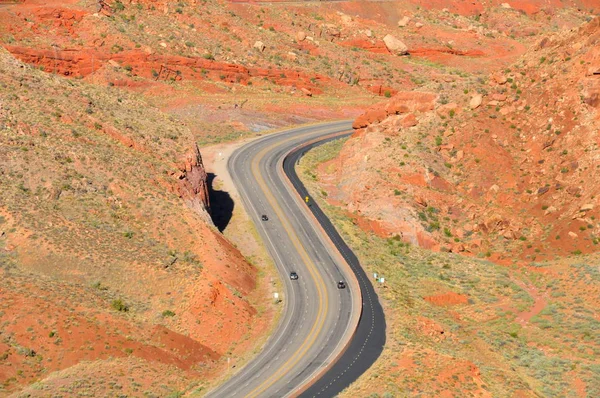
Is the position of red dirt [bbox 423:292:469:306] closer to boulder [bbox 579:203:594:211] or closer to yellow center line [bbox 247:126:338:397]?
yellow center line [bbox 247:126:338:397]

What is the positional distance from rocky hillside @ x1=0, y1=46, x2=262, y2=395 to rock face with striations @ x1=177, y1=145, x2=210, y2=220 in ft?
0.51

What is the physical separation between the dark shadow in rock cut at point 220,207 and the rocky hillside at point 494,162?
12389 mm

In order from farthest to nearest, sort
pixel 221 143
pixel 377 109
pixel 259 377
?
pixel 221 143
pixel 377 109
pixel 259 377

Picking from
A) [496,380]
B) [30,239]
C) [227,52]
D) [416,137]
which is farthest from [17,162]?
[227,52]

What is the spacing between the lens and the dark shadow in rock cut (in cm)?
7493

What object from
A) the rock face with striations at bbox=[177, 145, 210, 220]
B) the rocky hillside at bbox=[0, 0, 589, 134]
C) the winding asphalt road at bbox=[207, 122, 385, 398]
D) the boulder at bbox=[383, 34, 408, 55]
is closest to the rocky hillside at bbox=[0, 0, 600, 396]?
the rock face with striations at bbox=[177, 145, 210, 220]

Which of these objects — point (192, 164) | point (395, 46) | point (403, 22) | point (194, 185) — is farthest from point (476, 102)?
point (403, 22)

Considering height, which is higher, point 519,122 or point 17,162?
point 519,122

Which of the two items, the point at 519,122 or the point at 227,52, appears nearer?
the point at 519,122

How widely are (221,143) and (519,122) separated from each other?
126 feet

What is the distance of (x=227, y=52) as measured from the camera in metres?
126

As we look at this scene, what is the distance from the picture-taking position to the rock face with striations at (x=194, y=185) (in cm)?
6731

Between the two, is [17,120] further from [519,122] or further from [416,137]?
[519,122]

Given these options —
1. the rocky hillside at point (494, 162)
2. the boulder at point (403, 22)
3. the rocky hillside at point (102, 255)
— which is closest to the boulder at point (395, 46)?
the boulder at point (403, 22)
